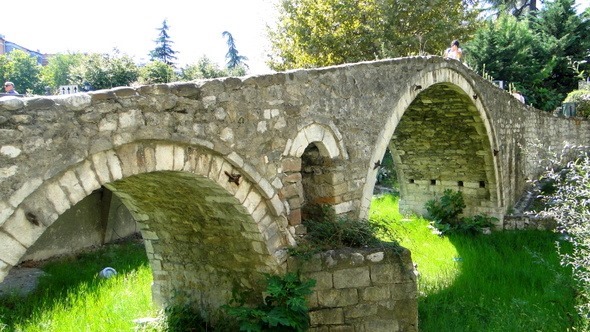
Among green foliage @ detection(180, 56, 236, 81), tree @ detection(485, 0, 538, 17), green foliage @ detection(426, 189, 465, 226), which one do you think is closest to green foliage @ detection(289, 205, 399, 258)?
green foliage @ detection(426, 189, 465, 226)

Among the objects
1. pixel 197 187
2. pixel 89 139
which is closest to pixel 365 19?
pixel 197 187

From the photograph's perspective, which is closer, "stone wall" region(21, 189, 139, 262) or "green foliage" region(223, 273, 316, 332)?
"green foliage" region(223, 273, 316, 332)

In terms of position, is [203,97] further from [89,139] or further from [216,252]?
[216,252]

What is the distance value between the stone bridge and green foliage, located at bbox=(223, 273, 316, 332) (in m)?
0.25

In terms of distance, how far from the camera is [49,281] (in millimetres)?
7789

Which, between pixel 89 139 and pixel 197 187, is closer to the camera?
pixel 89 139

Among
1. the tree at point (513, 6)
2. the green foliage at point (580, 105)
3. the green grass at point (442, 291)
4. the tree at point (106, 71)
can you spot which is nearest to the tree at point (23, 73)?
the tree at point (106, 71)

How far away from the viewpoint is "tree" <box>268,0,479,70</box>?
45.0ft

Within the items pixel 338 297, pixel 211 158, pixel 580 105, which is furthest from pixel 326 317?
pixel 580 105

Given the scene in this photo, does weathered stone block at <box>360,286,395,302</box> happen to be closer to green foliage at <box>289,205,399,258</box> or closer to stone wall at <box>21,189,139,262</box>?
green foliage at <box>289,205,399,258</box>

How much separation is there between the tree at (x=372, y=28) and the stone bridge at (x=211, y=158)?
595cm

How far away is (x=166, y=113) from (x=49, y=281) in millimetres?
5304

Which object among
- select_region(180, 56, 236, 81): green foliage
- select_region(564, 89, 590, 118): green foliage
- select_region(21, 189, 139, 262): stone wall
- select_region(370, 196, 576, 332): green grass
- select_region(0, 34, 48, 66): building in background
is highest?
select_region(0, 34, 48, 66): building in background

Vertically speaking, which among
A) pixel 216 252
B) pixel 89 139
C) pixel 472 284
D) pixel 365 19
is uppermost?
pixel 365 19
